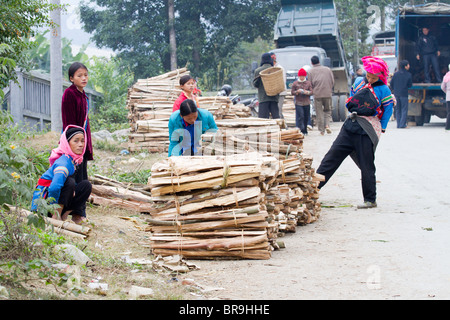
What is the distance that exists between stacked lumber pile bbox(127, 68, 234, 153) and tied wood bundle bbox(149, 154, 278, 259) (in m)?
7.05

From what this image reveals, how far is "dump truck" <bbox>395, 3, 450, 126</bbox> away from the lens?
2116cm

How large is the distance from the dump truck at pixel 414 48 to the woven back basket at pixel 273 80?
9453mm

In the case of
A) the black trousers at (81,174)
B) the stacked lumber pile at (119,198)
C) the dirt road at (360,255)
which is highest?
the black trousers at (81,174)

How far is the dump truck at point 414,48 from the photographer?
2116 cm

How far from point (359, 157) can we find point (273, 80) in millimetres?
4657

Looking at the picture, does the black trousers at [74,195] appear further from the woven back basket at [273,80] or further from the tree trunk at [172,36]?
the tree trunk at [172,36]

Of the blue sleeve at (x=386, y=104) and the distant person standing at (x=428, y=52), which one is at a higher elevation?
the distant person standing at (x=428, y=52)

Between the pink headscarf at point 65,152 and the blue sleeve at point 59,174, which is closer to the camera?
the blue sleeve at point 59,174

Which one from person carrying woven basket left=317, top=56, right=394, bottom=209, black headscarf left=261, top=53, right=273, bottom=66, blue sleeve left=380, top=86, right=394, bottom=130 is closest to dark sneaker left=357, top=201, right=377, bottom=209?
person carrying woven basket left=317, top=56, right=394, bottom=209

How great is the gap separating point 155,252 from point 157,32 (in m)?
26.9

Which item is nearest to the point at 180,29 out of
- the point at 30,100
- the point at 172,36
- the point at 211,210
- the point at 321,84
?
the point at 172,36

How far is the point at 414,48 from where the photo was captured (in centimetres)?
2305

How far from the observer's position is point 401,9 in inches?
842

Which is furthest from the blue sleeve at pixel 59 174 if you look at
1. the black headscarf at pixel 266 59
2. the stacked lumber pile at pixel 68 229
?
the black headscarf at pixel 266 59
